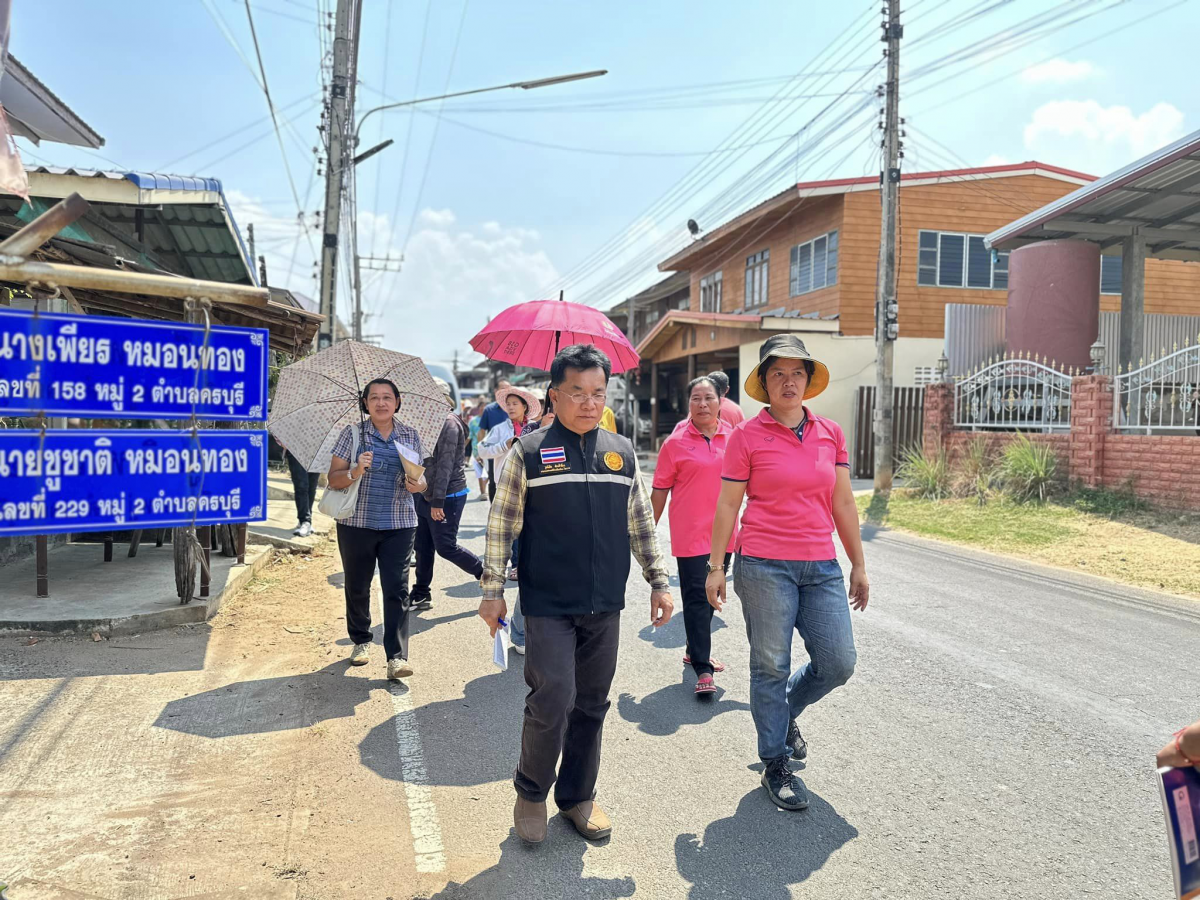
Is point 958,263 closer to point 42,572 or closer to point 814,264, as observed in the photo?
point 814,264

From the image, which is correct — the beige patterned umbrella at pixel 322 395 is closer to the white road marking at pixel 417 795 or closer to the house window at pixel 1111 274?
the white road marking at pixel 417 795

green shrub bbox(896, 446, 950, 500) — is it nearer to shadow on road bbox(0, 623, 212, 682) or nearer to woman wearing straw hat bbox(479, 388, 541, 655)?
woman wearing straw hat bbox(479, 388, 541, 655)

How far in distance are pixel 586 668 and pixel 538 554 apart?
510 millimetres

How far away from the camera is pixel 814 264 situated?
75.9ft

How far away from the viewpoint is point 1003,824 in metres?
3.39

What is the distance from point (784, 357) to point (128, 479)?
4.43 meters

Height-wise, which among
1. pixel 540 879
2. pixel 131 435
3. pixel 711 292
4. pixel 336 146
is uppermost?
pixel 711 292

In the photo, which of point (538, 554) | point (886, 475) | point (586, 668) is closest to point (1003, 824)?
point (586, 668)

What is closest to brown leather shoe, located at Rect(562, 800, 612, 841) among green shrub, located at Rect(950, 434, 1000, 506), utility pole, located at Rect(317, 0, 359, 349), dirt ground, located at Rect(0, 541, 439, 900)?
dirt ground, located at Rect(0, 541, 439, 900)

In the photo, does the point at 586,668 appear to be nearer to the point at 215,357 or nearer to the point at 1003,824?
the point at 1003,824

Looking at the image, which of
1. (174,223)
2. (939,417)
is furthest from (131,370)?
(939,417)

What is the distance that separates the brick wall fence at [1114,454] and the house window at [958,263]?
9.35m

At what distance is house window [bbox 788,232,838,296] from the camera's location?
72.8 feet

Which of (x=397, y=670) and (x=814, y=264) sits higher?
(x=814, y=264)
